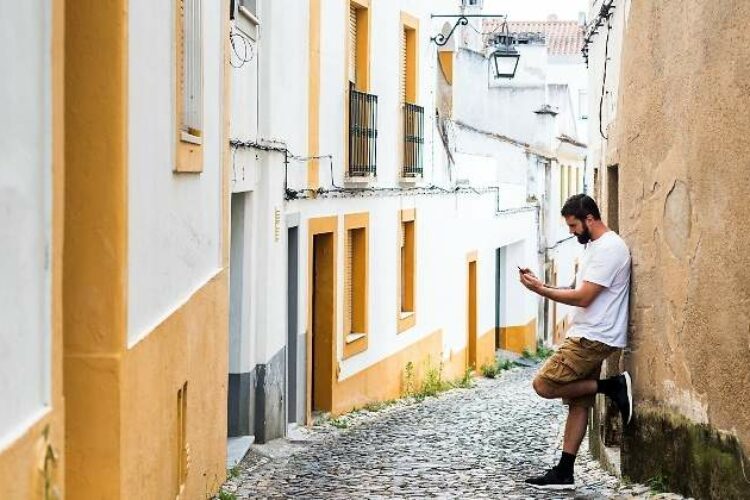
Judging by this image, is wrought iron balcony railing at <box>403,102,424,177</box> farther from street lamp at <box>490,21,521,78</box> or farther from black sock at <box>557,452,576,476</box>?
black sock at <box>557,452,576,476</box>

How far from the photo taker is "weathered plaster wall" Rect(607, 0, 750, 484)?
6887mm

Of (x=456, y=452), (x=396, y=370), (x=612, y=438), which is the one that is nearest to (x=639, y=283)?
(x=612, y=438)

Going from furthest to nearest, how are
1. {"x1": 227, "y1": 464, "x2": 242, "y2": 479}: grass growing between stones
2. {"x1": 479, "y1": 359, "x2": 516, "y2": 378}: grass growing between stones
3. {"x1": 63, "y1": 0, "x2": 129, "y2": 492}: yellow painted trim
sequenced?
{"x1": 479, "y1": 359, "x2": 516, "y2": 378}: grass growing between stones → {"x1": 227, "y1": 464, "x2": 242, "y2": 479}: grass growing between stones → {"x1": 63, "y1": 0, "x2": 129, "y2": 492}: yellow painted trim

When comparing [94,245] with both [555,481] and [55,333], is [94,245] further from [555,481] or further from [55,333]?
[555,481]

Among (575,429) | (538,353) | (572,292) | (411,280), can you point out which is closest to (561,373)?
(575,429)

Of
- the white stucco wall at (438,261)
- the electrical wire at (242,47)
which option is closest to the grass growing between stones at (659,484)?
the electrical wire at (242,47)

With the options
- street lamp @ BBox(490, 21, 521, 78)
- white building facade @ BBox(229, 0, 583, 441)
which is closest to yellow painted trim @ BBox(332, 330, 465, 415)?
white building facade @ BBox(229, 0, 583, 441)

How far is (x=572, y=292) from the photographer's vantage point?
8836 mm

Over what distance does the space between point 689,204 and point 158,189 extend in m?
2.87

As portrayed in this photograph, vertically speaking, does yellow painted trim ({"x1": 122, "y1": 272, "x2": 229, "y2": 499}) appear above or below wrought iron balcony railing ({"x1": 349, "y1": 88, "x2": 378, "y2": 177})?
below

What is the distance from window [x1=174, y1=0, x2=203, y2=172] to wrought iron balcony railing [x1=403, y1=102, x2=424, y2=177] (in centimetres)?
1085

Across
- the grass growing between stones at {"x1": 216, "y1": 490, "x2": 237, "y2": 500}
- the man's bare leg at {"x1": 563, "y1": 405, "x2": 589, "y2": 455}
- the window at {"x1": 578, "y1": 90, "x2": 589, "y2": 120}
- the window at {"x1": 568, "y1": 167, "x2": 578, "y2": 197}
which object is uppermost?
the window at {"x1": 578, "y1": 90, "x2": 589, "y2": 120}

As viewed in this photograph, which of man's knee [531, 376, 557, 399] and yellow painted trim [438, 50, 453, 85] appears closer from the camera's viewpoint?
man's knee [531, 376, 557, 399]

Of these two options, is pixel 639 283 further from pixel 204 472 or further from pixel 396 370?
pixel 396 370
